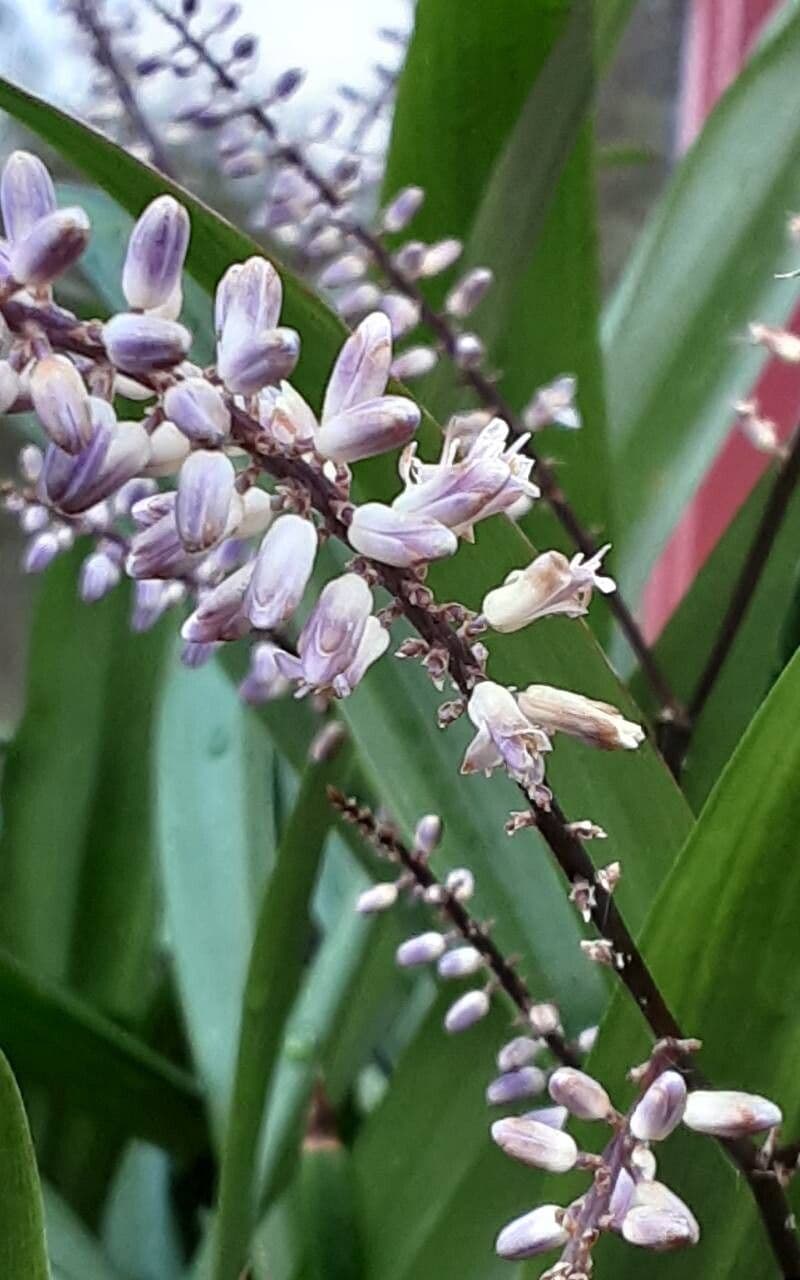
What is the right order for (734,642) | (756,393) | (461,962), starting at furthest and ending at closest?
(756,393), (734,642), (461,962)

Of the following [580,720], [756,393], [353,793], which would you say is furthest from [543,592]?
[756,393]

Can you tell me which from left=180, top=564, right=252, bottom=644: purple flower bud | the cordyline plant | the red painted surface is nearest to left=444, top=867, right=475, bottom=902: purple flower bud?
the cordyline plant

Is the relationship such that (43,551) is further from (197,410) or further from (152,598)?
(197,410)

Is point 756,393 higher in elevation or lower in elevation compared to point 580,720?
lower

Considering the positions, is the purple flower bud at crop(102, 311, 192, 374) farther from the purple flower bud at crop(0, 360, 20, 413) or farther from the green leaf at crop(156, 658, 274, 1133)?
the green leaf at crop(156, 658, 274, 1133)

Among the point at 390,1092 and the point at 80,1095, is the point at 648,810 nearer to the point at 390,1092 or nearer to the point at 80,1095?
the point at 390,1092

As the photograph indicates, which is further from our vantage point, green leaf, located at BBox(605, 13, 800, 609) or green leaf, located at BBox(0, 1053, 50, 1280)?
green leaf, located at BBox(605, 13, 800, 609)
